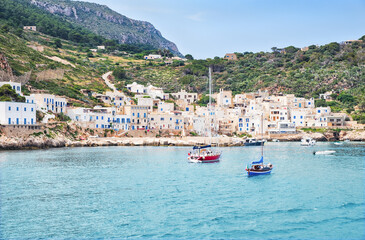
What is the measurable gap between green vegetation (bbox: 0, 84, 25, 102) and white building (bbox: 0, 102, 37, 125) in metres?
2.76

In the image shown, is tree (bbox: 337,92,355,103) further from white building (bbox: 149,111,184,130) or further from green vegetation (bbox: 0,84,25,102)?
green vegetation (bbox: 0,84,25,102)

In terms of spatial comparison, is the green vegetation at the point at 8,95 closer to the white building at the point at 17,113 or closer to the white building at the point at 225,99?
the white building at the point at 17,113

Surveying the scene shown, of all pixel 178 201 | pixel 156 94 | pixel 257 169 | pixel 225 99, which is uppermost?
pixel 156 94

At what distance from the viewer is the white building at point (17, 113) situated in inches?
2108

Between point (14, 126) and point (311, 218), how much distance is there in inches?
1766

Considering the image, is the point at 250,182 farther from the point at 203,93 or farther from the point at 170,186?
the point at 203,93

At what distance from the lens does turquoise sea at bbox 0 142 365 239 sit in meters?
18.5

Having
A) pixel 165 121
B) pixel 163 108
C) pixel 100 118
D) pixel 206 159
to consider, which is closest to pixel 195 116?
pixel 165 121

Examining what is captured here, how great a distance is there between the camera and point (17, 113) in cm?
5553

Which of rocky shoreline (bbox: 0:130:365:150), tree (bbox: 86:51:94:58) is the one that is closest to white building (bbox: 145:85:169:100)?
rocky shoreline (bbox: 0:130:365:150)

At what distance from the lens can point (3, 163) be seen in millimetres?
38656

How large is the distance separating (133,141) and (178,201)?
43.7 metres

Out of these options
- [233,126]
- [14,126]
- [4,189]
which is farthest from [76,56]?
[4,189]

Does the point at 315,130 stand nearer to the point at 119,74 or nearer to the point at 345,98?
the point at 345,98
